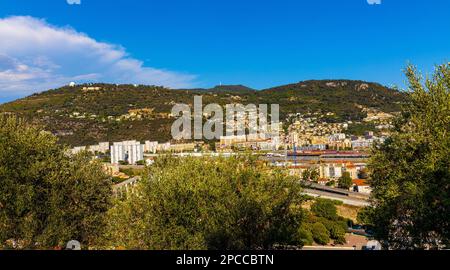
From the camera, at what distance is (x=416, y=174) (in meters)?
14.5

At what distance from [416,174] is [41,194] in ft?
56.5

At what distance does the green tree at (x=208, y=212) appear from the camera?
666 inches

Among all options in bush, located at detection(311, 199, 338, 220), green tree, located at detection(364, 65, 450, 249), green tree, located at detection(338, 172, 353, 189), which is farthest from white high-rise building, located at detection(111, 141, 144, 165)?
green tree, located at detection(364, 65, 450, 249)

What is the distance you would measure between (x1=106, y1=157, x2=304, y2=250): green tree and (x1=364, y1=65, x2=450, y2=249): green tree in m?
4.55

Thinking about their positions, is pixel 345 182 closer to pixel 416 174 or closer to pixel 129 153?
pixel 416 174

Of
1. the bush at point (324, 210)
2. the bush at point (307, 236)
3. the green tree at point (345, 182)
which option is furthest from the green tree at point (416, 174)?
the green tree at point (345, 182)

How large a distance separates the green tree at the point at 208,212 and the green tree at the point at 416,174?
455 cm

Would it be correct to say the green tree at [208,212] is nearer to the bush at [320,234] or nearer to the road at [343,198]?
the bush at [320,234]

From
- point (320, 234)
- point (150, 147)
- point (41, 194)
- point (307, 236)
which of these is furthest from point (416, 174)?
point (150, 147)

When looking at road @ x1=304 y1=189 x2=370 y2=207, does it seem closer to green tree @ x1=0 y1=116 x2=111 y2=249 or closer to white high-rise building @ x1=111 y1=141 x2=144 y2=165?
green tree @ x1=0 y1=116 x2=111 y2=249

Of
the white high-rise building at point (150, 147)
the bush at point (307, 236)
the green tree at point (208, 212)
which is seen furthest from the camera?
the white high-rise building at point (150, 147)
